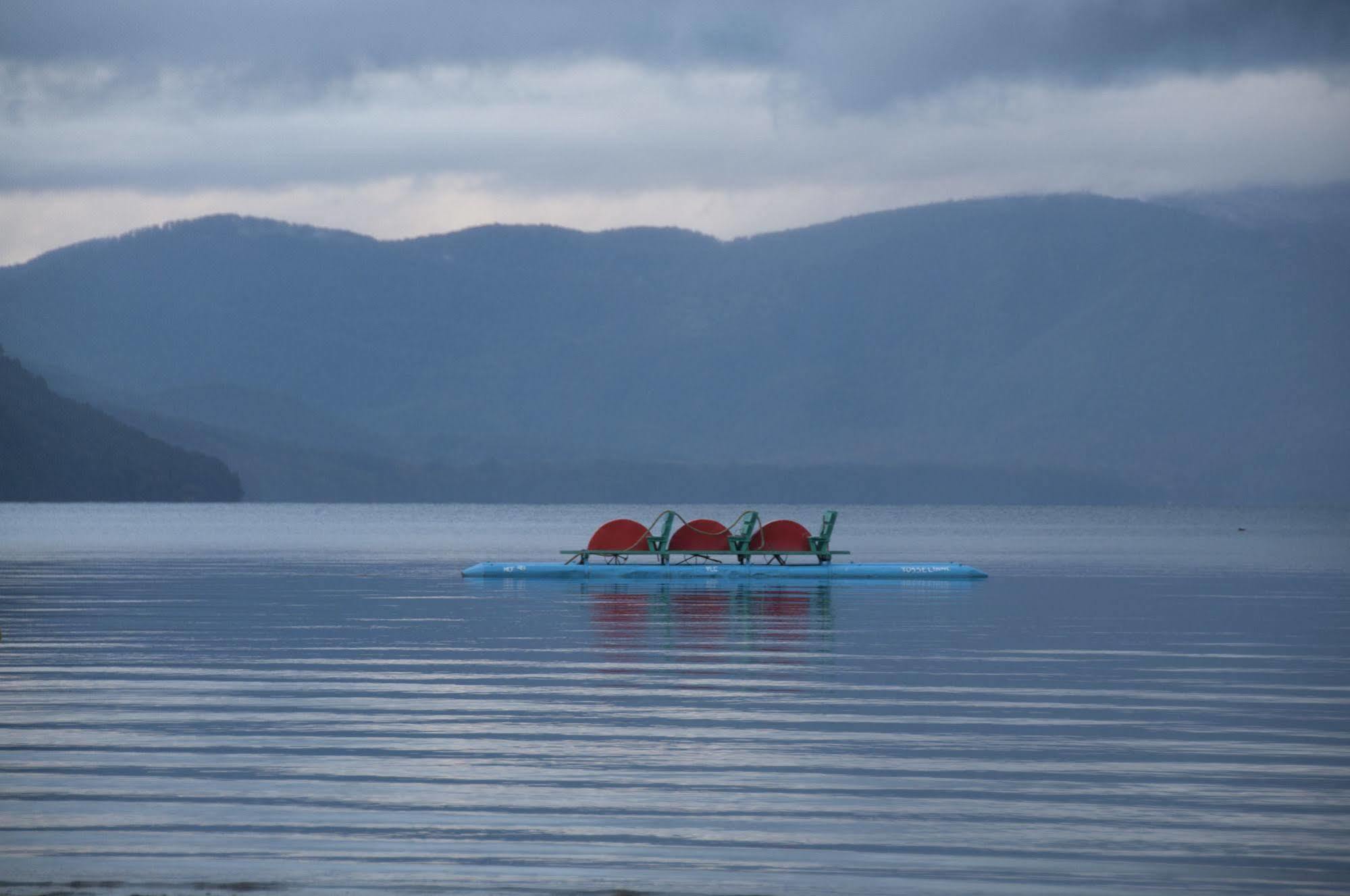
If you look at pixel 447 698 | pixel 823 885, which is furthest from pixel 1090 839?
pixel 447 698

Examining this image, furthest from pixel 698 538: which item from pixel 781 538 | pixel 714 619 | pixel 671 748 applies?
pixel 671 748

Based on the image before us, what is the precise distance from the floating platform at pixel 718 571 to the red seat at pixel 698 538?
52 centimetres

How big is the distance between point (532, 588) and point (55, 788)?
31.3 meters

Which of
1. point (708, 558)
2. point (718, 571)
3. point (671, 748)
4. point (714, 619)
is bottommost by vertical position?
point (671, 748)

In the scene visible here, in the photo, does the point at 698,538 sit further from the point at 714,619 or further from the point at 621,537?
the point at 714,619

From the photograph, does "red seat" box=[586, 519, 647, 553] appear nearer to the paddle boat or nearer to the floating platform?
the paddle boat

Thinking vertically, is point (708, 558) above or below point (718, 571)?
above

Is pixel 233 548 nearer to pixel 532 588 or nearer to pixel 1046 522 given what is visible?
pixel 532 588

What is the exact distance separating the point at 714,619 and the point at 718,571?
361 inches

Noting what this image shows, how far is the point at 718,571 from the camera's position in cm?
4409

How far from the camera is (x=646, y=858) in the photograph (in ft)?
40.6

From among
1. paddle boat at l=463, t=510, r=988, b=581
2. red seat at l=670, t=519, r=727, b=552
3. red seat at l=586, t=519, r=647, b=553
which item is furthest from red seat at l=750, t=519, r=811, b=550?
red seat at l=586, t=519, r=647, b=553

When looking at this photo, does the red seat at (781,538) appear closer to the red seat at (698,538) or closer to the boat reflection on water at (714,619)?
the red seat at (698,538)

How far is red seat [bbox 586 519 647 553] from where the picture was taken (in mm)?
46875
